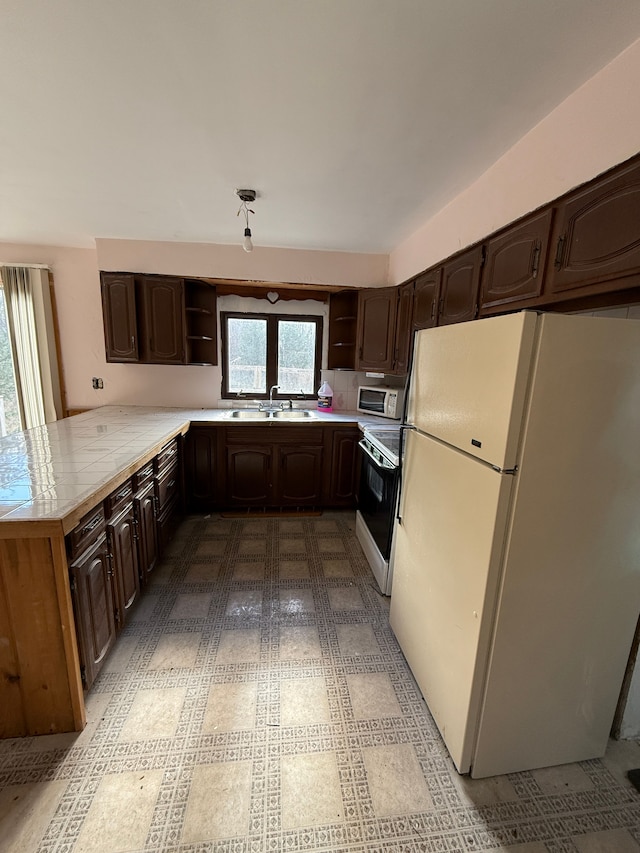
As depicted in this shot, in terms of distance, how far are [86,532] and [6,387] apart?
10.3 feet

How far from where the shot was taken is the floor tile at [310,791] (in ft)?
3.85

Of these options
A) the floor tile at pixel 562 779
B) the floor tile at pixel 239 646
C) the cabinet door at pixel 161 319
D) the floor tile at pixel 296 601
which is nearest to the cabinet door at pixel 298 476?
the floor tile at pixel 296 601

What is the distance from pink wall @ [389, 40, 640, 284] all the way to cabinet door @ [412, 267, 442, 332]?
0.80ft

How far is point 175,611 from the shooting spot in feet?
6.90

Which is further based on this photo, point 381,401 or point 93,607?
point 381,401

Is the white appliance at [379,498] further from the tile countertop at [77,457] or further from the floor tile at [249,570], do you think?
the floor tile at [249,570]

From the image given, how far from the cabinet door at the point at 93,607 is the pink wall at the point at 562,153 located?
2435 millimetres

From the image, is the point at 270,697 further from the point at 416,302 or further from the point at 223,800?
the point at 416,302

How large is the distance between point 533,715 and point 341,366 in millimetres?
3015

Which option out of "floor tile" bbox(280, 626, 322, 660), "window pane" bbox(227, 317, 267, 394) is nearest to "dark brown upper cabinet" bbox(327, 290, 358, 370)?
"window pane" bbox(227, 317, 267, 394)

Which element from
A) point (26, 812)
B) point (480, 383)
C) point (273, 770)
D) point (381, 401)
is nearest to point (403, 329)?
point (381, 401)

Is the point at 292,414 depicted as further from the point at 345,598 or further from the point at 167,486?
the point at 345,598

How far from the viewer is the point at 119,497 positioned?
176 centimetres

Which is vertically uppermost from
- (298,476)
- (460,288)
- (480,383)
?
(460,288)
